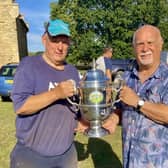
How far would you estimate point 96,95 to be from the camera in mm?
3068

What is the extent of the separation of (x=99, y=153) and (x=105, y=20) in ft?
134

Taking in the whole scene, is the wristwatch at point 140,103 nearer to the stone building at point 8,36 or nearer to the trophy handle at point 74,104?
the trophy handle at point 74,104

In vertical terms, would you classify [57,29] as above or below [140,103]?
above

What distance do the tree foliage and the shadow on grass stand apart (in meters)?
37.6

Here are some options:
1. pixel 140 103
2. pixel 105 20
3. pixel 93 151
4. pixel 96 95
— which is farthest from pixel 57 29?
pixel 105 20

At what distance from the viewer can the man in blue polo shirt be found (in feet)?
10.0

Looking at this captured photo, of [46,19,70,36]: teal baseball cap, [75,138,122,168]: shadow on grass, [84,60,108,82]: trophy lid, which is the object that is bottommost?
[75,138,122,168]: shadow on grass

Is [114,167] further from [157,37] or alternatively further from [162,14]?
[162,14]

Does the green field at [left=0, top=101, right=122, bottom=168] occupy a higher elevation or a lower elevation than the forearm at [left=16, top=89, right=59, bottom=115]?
lower

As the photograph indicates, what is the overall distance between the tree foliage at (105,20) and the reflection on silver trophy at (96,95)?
1656 inches

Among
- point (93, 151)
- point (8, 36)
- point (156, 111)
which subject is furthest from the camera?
point (8, 36)

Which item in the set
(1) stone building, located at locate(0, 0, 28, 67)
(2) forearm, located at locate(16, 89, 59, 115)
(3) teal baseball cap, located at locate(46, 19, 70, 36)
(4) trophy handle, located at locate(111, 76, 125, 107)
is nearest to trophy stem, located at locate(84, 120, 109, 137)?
(4) trophy handle, located at locate(111, 76, 125, 107)

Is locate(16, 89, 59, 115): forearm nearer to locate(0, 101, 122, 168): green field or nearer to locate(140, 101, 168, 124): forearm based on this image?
locate(140, 101, 168, 124): forearm

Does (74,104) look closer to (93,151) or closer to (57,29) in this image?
(57,29)
